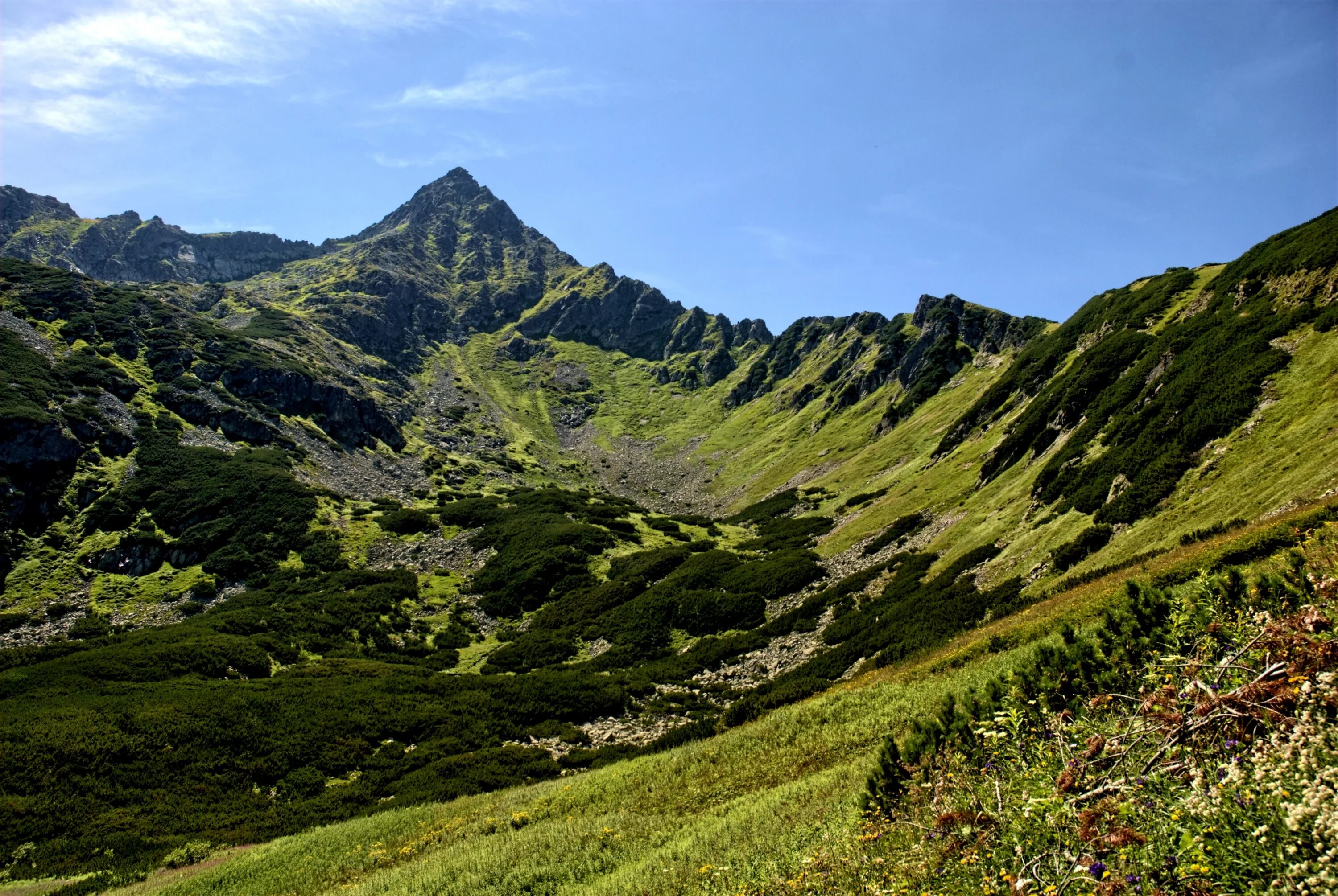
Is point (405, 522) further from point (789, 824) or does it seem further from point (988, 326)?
point (988, 326)

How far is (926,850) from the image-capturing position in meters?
7.93

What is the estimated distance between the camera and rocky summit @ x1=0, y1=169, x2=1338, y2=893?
29.4 feet

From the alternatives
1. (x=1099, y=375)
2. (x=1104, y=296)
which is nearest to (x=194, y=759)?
(x=1099, y=375)

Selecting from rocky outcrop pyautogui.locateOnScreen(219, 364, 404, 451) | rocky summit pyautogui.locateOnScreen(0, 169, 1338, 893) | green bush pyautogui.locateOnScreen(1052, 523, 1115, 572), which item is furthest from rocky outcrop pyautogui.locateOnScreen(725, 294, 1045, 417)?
rocky outcrop pyautogui.locateOnScreen(219, 364, 404, 451)

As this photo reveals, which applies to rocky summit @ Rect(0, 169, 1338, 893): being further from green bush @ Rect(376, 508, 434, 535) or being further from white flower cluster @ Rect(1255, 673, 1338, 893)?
green bush @ Rect(376, 508, 434, 535)

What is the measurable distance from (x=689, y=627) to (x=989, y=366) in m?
92.7

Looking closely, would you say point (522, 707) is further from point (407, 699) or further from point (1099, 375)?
point (1099, 375)

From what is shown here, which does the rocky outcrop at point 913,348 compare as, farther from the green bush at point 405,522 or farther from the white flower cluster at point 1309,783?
the white flower cluster at point 1309,783

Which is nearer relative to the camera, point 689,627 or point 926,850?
point 926,850

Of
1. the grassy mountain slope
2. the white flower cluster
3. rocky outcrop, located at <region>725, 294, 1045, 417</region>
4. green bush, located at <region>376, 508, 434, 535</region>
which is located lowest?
the grassy mountain slope

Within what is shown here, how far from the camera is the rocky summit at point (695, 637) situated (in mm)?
8961

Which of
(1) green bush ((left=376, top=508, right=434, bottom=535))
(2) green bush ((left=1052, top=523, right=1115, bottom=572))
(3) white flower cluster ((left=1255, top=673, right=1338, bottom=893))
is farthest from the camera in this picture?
(1) green bush ((left=376, top=508, right=434, bottom=535))

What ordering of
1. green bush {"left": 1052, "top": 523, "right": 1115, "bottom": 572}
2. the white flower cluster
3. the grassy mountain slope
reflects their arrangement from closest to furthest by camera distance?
1. the white flower cluster
2. the grassy mountain slope
3. green bush {"left": 1052, "top": 523, "right": 1115, "bottom": 572}

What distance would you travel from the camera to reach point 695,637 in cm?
4853
